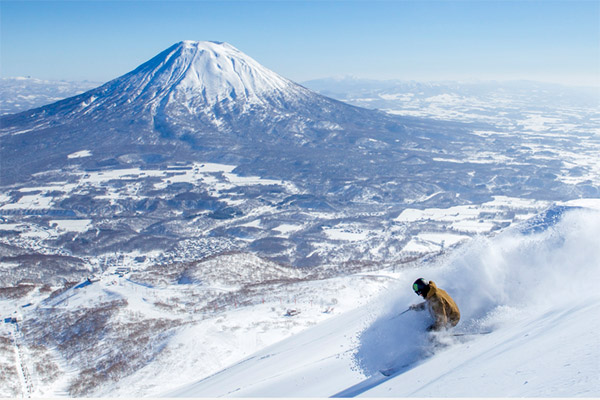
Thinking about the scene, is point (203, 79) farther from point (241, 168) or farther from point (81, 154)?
point (241, 168)

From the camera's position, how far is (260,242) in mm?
70188

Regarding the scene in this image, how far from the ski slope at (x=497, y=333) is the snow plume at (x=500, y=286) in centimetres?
2

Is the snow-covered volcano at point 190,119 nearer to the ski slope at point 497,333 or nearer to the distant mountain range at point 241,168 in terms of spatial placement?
the distant mountain range at point 241,168

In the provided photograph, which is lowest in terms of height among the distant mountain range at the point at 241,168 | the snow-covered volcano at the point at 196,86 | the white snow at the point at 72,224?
the white snow at the point at 72,224

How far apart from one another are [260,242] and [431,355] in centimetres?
6323

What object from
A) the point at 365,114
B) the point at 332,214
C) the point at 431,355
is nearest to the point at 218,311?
the point at 431,355

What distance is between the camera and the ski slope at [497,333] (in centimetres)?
575

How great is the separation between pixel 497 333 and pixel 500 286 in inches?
50.3

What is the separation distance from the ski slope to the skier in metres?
0.25

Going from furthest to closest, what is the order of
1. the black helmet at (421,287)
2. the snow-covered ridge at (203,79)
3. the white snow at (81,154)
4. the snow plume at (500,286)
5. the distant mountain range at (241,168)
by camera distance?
the snow-covered ridge at (203,79) → the white snow at (81,154) → the distant mountain range at (241,168) → the snow plume at (500,286) → the black helmet at (421,287)

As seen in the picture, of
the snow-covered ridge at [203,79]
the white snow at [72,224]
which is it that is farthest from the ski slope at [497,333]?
the snow-covered ridge at [203,79]

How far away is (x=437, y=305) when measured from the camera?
7.20m

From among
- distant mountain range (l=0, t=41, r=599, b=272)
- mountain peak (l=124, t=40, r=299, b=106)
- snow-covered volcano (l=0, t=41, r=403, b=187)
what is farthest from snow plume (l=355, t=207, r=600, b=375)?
mountain peak (l=124, t=40, r=299, b=106)

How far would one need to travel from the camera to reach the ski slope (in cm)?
575
